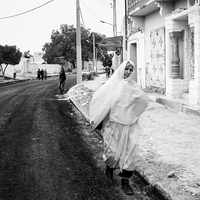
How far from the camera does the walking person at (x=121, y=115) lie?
4922mm

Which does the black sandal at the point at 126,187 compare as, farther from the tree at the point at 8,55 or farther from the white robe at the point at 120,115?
the tree at the point at 8,55

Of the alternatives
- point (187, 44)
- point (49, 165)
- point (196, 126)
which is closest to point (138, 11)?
point (187, 44)

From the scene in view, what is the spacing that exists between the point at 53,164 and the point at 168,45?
825 centimetres

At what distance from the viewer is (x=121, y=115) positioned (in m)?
4.93

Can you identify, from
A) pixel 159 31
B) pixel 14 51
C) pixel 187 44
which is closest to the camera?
Result: pixel 187 44

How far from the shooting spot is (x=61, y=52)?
3191 inches

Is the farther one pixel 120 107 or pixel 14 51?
pixel 14 51

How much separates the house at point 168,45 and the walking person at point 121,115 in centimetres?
598

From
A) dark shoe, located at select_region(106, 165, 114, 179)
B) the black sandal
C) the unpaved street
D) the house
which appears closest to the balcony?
the house

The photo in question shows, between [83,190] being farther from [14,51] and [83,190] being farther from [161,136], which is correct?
[14,51]

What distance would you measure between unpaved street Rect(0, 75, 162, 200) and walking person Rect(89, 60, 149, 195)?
388 millimetres

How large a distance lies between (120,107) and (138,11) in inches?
469

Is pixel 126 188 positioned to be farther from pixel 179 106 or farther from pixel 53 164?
pixel 179 106

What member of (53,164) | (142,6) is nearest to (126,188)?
(53,164)
